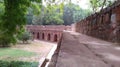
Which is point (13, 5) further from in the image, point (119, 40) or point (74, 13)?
point (74, 13)

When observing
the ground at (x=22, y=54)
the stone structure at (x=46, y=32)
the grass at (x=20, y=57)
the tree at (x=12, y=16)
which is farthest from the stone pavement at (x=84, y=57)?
the stone structure at (x=46, y=32)

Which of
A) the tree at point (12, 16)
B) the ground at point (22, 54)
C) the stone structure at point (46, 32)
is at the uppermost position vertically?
the tree at point (12, 16)

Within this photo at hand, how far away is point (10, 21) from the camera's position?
915 cm

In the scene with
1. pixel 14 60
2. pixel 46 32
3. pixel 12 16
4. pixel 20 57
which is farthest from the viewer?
pixel 46 32

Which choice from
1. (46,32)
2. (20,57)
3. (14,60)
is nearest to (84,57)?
(14,60)

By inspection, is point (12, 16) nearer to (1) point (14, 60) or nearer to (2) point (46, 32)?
(1) point (14, 60)

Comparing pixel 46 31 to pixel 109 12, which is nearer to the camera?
pixel 109 12

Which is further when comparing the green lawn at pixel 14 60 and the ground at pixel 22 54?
the ground at pixel 22 54

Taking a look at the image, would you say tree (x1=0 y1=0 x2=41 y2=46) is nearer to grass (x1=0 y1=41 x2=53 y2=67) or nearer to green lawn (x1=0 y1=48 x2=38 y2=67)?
green lawn (x1=0 y1=48 x2=38 y2=67)

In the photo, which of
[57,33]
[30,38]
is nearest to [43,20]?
[57,33]

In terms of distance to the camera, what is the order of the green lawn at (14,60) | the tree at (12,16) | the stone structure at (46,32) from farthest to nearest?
the stone structure at (46,32) → the green lawn at (14,60) → the tree at (12,16)

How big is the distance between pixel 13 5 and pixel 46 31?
32222 millimetres

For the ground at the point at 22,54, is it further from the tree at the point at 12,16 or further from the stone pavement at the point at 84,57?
the stone pavement at the point at 84,57

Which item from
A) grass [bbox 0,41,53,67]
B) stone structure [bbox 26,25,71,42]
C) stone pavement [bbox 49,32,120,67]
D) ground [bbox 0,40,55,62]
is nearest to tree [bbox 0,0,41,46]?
grass [bbox 0,41,53,67]
